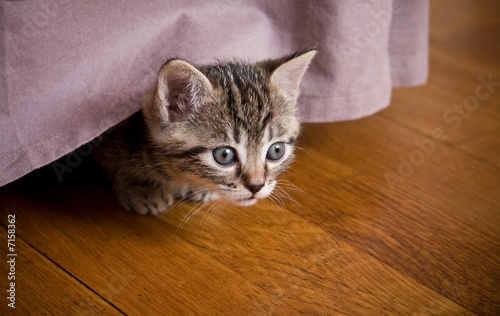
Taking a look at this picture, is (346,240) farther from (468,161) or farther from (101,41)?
(101,41)

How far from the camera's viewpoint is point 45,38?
1.06m

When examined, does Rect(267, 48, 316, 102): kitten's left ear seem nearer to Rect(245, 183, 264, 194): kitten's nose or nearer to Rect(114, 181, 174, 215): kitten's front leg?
Rect(245, 183, 264, 194): kitten's nose

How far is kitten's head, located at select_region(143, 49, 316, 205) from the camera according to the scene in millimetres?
1093

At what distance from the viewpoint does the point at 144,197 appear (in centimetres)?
125

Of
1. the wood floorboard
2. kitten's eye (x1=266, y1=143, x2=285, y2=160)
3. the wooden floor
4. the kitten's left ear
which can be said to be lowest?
the wooden floor

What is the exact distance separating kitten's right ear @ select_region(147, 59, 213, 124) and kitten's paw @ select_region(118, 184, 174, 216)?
0.24m

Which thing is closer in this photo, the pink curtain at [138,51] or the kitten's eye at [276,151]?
the pink curtain at [138,51]

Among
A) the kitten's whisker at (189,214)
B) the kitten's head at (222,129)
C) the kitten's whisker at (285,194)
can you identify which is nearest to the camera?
the kitten's head at (222,129)

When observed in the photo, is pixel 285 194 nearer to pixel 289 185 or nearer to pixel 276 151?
pixel 289 185

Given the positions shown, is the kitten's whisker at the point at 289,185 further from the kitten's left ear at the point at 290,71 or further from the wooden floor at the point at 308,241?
the kitten's left ear at the point at 290,71

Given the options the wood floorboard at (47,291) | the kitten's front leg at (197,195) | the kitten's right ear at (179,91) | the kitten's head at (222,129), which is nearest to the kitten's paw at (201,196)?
the kitten's front leg at (197,195)

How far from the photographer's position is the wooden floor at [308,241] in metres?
1.03

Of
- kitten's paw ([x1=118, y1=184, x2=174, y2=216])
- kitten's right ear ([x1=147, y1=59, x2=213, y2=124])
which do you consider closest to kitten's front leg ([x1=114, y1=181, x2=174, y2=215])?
kitten's paw ([x1=118, y1=184, x2=174, y2=216])

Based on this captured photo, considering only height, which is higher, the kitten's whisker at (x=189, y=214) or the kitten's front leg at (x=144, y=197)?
the kitten's front leg at (x=144, y=197)
